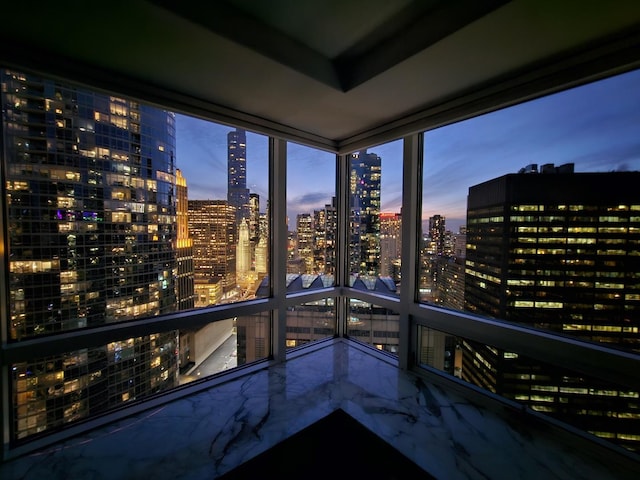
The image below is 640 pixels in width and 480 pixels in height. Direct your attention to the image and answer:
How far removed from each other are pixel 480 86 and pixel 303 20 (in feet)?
4.26

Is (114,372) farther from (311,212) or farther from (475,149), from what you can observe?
(475,149)

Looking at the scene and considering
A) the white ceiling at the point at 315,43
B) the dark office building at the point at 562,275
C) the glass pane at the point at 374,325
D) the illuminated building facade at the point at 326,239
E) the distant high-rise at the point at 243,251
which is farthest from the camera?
the illuminated building facade at the point at 326,239

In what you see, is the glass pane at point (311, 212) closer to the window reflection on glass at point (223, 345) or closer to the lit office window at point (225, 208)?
the lit office window at point (225, 208)

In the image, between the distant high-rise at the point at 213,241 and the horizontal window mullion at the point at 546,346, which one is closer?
the horizontal window mullion at the point at 546,346

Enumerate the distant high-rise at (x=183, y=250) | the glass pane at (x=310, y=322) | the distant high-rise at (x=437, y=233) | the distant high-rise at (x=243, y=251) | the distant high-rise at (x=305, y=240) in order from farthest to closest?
the distant high-rise at (x=305, y=240) < the glass pane at (x=310, y=322) < the distant high-rise at (x=243, y=251) < the distant high-rise at (x=437, y=233) < the distant high-rise at (x=183, y=250)

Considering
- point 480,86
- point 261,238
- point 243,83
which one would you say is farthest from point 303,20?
point 261,238

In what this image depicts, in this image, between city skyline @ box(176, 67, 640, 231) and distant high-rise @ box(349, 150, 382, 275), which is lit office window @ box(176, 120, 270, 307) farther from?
distant high-rise @ box(349, 150, 382, 275)

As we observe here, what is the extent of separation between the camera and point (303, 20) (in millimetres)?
1348

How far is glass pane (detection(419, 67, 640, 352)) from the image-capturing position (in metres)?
1.46

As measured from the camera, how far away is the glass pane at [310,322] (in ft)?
8.96

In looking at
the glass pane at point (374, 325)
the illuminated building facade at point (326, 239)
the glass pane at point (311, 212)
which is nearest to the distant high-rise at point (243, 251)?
the glass pane at point (311, 212)

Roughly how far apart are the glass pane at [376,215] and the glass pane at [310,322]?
531mm

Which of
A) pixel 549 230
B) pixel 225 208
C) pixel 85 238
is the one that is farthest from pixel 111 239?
pixel 549 230

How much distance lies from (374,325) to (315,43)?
2751mm
